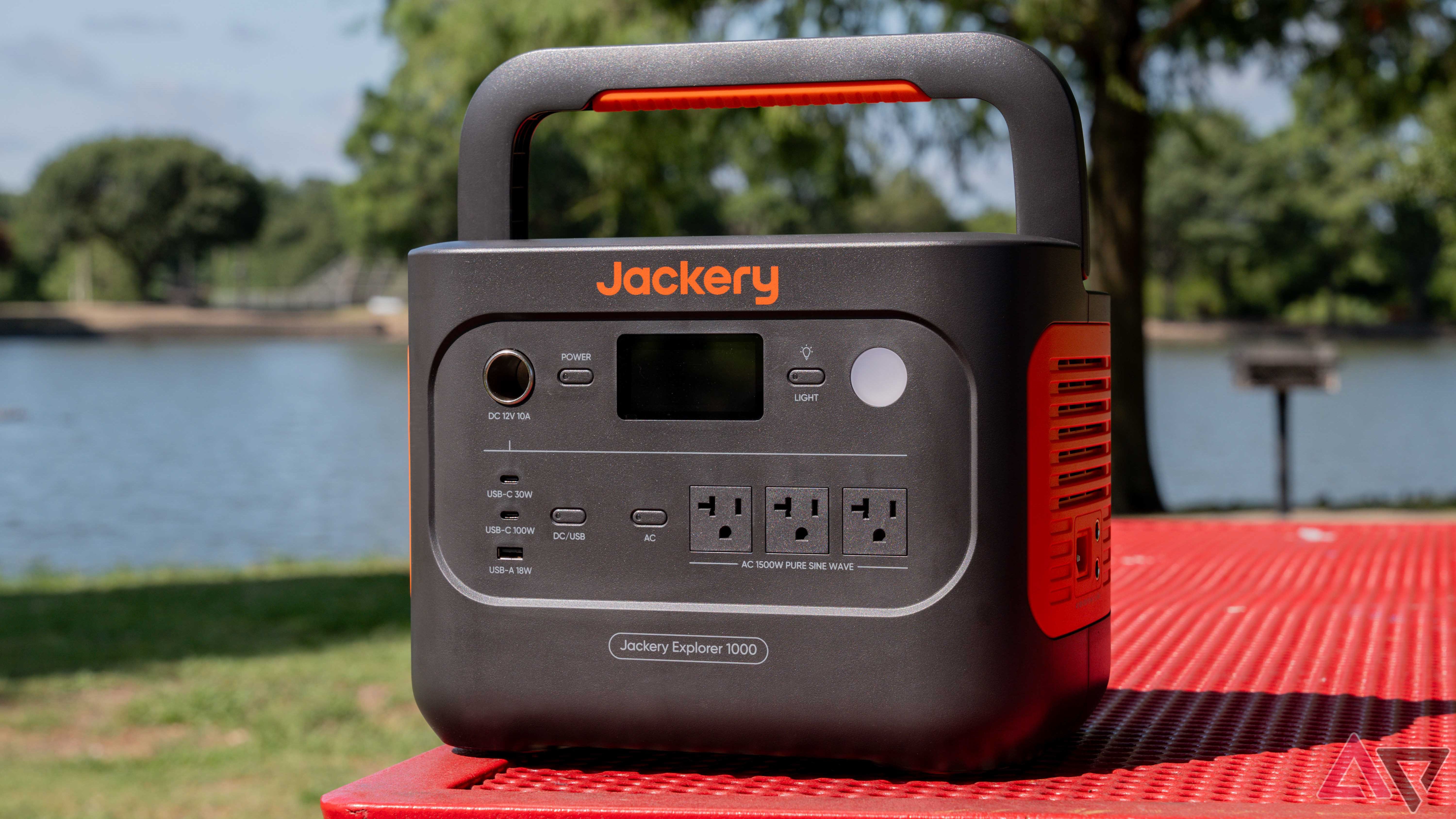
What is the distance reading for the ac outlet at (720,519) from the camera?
0.89 meters

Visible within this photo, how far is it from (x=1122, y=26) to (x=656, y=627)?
9203 mm

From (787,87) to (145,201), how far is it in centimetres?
7921

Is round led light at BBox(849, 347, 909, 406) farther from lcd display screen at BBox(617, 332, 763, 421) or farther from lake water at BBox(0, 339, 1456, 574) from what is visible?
lake water at BBox(0, 339, 1456, 574)

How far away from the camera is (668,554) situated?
2.98 feet

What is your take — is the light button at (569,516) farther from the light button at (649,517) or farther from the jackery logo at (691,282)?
the jackery logo at (691,282)

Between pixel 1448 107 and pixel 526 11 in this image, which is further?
pixel 1448 107

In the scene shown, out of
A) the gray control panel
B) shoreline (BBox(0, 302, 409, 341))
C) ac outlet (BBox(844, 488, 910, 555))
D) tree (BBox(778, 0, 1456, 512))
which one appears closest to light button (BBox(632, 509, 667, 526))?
the gray control panel

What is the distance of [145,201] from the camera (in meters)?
73.1

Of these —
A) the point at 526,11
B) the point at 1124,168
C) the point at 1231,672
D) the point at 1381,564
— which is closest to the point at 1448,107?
the point at 1124,168

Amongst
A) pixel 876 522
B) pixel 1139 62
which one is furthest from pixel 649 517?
pixel 1139 62

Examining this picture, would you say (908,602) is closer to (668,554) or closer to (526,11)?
(668,554)

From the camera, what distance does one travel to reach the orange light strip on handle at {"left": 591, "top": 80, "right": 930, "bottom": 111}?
999mm

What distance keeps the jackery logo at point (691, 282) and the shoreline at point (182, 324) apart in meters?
64.9

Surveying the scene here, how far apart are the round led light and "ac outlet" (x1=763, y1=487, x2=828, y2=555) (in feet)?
0.22
